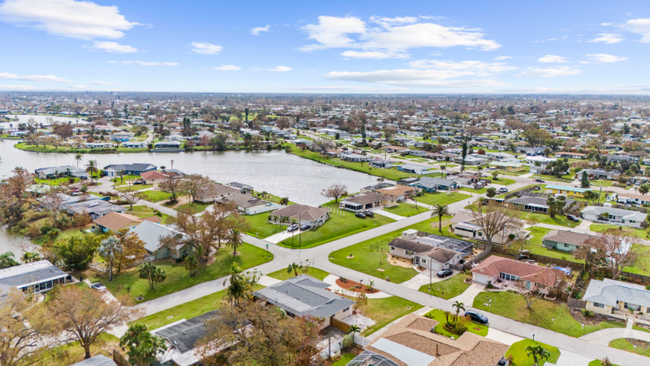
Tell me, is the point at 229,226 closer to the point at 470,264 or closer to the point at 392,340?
the point at 392,340

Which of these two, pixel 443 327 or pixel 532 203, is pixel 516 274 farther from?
pixel 532 203

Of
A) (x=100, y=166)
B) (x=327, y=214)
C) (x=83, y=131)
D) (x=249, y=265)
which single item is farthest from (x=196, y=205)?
(x=83, y=131)

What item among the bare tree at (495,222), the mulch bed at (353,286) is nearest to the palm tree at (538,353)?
the mulch bed at (353,286)

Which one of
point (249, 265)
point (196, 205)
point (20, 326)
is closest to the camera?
point (20, 326)

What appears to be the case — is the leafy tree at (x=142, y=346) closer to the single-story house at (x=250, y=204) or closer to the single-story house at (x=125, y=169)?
the single-story house at (x=250, y=204)

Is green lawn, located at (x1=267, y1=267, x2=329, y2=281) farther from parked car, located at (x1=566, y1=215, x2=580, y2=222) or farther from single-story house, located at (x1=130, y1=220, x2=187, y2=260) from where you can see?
parked car, located at (x1=566, y1=215, x2=580, y2=222)

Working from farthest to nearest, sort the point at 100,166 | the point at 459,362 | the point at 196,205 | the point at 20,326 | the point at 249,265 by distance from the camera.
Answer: the point at 100,166 < the point at 196,205 < the point at 249,265 < the point at 459,362 < the point at 20,326
